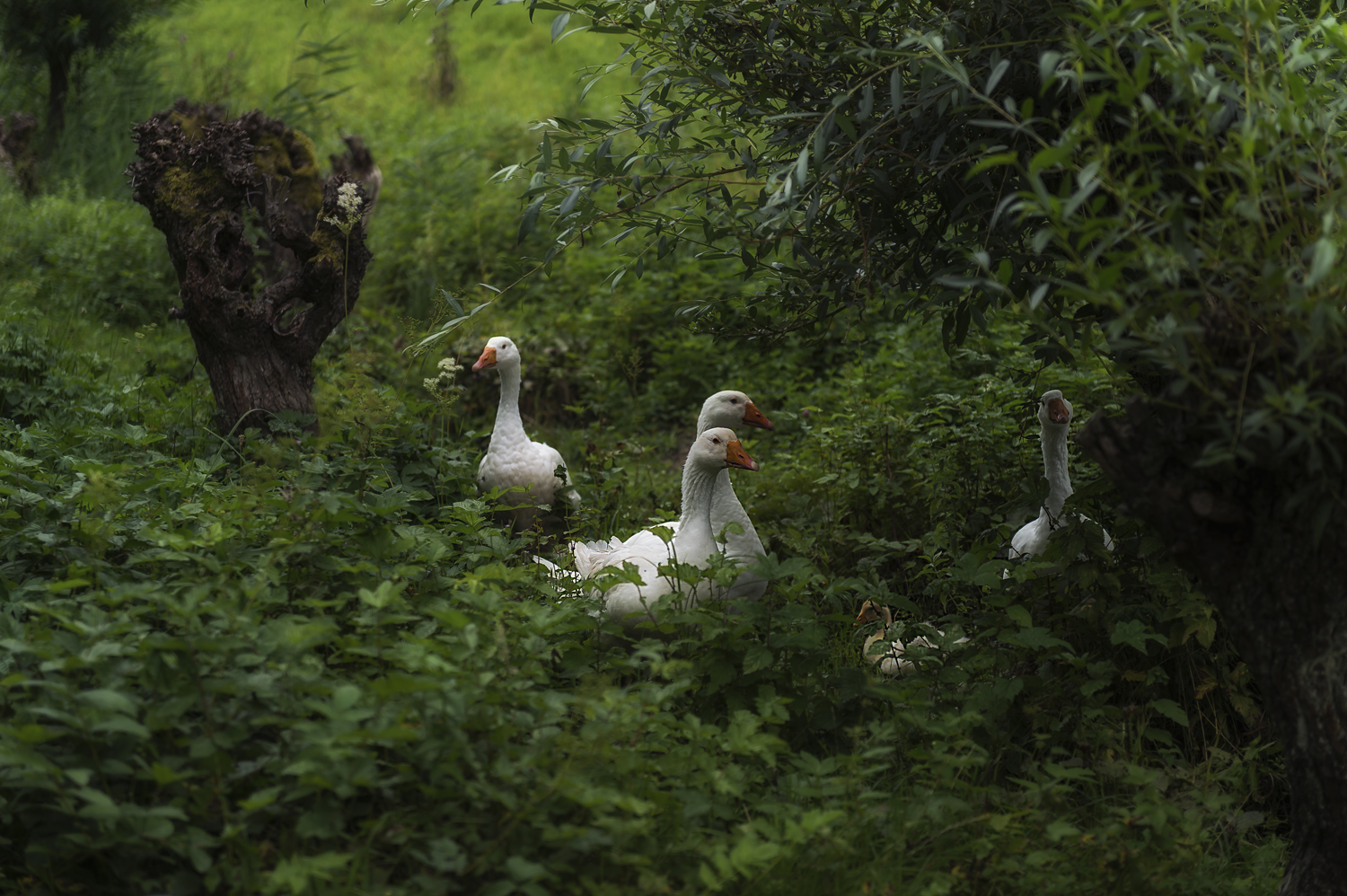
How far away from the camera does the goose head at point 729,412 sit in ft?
16.4

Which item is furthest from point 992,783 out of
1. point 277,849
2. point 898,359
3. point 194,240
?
point 194,240

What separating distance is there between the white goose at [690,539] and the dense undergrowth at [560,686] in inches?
9.3

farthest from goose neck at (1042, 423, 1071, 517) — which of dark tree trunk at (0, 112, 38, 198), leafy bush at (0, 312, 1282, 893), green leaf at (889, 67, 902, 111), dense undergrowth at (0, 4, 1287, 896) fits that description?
dark tree trunk at (0, 112, 38, 198)

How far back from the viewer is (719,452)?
421cm

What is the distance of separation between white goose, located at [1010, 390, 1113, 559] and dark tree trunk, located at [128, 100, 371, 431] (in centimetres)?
342

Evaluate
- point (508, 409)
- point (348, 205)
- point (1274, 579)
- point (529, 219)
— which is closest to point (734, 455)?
point (529, 219)

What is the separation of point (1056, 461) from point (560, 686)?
2.47m

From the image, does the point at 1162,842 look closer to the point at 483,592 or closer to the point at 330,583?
the point at 483,592

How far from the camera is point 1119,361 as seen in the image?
3.20 meters

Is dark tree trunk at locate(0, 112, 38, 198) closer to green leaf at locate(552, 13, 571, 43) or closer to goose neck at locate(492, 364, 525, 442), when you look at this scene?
goose neck at locate(492, 364, 525, 442)

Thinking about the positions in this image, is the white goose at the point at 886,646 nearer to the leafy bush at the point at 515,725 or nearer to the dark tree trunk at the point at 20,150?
the leafy bush at the point at 515,725

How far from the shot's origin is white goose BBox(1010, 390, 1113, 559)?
14.2 feet

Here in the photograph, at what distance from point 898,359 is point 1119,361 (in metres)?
3.58

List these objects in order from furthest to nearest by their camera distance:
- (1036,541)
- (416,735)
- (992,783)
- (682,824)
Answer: (1036,541) < (992,783) < (682,824) < (416,735)
